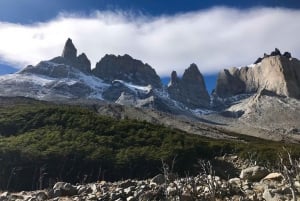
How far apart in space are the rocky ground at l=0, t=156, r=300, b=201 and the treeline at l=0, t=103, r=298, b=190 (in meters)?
11.4

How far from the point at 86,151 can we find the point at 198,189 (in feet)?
101

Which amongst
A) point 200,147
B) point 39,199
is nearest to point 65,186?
point 39,199

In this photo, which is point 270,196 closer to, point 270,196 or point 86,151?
point 270,196

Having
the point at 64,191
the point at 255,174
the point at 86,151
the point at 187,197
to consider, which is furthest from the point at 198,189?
the point at 86,151

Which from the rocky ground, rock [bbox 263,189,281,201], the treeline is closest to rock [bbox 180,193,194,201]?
the rocky ground

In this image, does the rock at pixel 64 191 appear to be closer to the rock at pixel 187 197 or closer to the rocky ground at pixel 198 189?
the rocky ground at pixel 198 189

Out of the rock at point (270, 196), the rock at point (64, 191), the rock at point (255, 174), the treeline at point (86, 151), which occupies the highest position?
the treeline at point (86, 151)

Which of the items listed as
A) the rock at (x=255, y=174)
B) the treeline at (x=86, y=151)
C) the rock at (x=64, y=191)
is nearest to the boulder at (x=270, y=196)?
the rock at (x=255, y=174)

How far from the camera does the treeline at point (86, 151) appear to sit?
45.3m

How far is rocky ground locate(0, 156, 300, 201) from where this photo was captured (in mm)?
18828

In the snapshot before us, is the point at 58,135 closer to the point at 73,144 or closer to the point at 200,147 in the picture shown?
the point at 73,144

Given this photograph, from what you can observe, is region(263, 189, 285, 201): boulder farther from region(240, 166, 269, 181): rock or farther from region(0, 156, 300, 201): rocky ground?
region(240, 166, 269, 181): rock

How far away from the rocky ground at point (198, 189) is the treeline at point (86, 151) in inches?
451

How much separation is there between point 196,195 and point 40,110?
58.2 m
